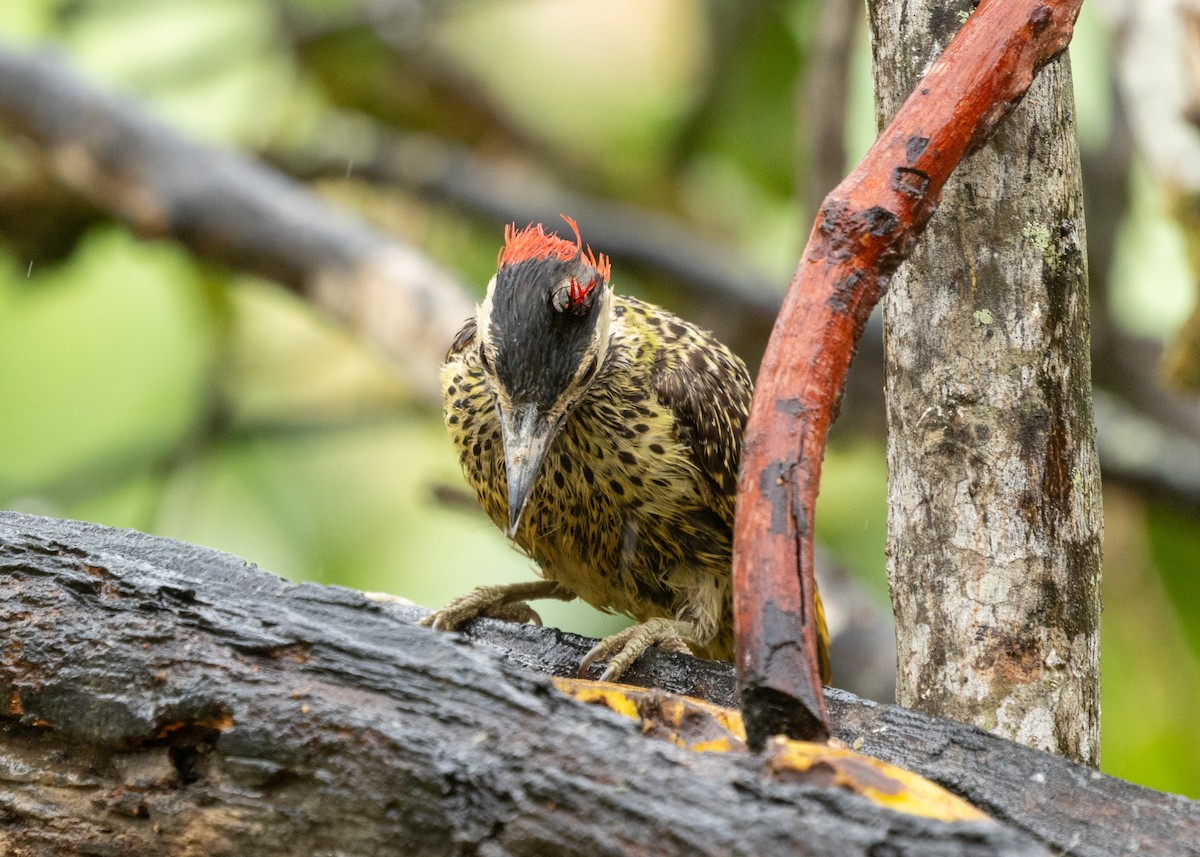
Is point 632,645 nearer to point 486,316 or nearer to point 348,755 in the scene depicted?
point 486,316

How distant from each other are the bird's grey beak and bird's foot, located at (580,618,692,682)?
28cm

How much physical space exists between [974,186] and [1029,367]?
0.30 meters

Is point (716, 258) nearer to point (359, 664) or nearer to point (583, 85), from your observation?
point (583, 85)

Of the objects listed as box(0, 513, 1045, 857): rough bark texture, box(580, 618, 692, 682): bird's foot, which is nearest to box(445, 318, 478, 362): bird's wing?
box(580, 618, 692, 682): bird's foot

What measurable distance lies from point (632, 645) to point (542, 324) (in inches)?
25.7

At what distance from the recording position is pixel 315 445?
7.57m

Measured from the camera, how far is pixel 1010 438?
2.17 meters

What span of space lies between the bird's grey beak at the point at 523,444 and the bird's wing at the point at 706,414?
0.39m

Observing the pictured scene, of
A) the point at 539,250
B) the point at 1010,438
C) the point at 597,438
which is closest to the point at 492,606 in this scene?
the point at 597,438

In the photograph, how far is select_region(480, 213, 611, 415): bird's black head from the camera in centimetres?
270

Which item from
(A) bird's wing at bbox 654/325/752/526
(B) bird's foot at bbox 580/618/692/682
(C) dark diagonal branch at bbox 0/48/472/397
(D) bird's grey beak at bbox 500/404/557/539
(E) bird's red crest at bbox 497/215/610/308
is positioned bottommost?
(B) bird's foot at bbox 580/618/692/682

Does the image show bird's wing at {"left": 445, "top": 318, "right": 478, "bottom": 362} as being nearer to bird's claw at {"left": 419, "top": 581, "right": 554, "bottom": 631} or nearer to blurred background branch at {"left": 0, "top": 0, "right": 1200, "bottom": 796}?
bird's claw at {"left": 419, "top": 581, "right": 554, "bottom": 631}

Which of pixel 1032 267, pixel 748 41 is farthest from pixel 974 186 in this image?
pixel 748 41

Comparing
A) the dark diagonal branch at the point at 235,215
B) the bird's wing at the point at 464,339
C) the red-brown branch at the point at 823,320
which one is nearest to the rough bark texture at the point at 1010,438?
the red-brown branch at the point at 823,320
